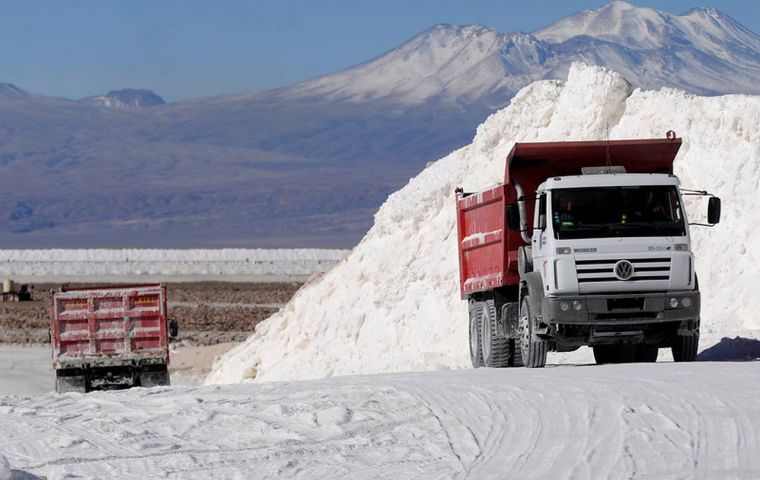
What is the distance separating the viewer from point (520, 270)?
66.4ft

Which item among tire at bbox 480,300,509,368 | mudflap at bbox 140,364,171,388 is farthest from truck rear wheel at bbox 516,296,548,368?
mudflap at bbox 140,364,171,388

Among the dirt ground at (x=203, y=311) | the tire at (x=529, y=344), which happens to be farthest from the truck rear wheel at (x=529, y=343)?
the dirt ground at (x=203, y=311)

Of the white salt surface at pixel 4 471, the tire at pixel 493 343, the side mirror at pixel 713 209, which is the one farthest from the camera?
the tire at pixel 493 343

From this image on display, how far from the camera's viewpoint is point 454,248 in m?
30.2

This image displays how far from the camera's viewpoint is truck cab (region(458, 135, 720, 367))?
1884 cm

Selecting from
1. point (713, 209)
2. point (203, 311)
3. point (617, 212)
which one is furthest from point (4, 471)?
point (203, 311)

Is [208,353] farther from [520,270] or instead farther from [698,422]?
[698,422]

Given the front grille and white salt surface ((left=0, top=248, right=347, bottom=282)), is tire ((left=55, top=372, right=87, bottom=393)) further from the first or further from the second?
white salt surface ((left=0, top=248, right=347, bottom=282))

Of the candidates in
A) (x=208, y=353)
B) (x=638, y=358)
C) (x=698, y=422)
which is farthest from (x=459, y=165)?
(x=698, y=422)

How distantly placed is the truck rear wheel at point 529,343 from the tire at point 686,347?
1.68 m

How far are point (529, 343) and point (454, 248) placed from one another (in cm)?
1021

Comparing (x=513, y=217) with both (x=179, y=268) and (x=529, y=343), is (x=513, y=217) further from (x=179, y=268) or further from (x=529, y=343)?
(x=179, y=268)

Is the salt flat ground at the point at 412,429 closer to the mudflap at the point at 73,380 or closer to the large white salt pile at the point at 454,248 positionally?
the mudflap at the point at 73,380

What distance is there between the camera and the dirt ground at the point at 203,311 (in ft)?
159
